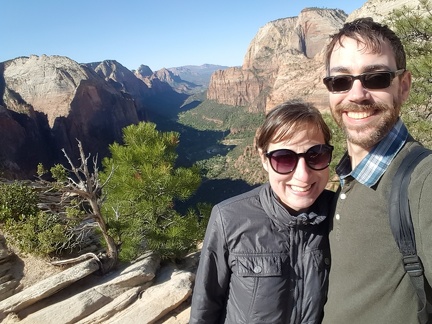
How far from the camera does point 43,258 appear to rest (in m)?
9.07

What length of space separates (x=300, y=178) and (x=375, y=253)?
704 mm

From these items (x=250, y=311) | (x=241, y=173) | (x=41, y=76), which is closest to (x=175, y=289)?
(x=250, y=311)

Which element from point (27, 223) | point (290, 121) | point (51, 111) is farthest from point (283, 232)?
point (51, 111)

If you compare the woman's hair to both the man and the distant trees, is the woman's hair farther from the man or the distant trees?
the distant trees

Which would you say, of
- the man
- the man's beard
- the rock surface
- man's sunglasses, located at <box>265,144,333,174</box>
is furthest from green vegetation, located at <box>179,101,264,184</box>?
the man's beard

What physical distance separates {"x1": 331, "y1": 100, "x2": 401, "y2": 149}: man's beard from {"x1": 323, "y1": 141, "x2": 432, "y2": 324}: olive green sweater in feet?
0.54

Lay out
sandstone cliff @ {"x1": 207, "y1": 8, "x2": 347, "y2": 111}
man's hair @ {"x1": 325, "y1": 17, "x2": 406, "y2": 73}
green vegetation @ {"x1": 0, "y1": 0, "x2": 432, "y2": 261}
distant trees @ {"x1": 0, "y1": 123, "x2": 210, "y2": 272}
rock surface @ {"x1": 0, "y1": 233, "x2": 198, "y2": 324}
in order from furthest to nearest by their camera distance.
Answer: sandstone cliff @ {"x1": 207, "y1": 8, "x2": 347, "y2": 111} → distant trees @ {"x1": 0, "y1": 123, "x2": 210, "y2": 272} → green vegetation @ {"x1": 0, "y1": 0, "x2": 432, "y2": 261} → rock surface @ {"x1": 0, "y1": 233, "x2": 198, "y2": 324} → man's hair @ {"x1": 325, "y1": 17, "x2": 406, "y2": 73}

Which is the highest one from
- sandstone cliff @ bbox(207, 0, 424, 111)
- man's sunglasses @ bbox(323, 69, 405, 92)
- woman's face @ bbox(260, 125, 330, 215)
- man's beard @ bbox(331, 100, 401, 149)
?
sandstone cliff @ bbox(207, 0, 424, 111)

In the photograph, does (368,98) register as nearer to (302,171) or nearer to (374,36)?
(374,36)

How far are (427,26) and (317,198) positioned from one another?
8.21 meters

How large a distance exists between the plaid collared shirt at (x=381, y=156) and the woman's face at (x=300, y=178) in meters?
0.42

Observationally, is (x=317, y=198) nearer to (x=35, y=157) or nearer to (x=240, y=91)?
(x=35, y=157)

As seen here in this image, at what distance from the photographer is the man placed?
1.73 metres

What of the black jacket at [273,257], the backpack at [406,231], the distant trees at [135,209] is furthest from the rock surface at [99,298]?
the backpack at [406,231]
